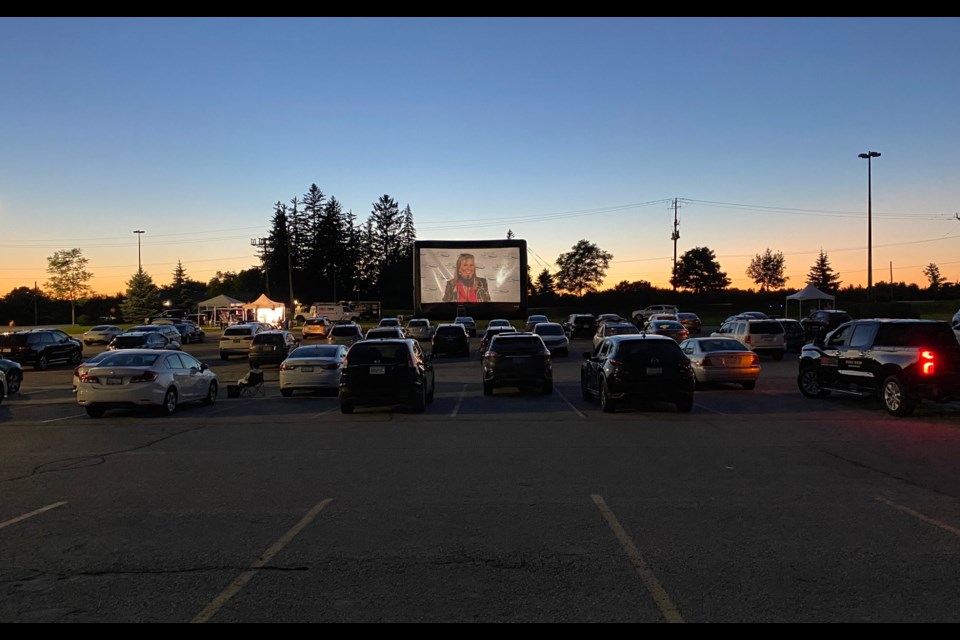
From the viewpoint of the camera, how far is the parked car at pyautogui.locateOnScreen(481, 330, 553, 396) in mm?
19906

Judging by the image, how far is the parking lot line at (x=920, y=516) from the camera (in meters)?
6.91

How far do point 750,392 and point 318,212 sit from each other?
401ft

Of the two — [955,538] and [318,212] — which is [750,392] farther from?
[318,212]

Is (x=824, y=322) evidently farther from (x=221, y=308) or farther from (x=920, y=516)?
(x=221, y=308)

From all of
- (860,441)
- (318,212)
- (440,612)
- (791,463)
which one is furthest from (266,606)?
(318,212)

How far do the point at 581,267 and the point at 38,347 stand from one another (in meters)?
132

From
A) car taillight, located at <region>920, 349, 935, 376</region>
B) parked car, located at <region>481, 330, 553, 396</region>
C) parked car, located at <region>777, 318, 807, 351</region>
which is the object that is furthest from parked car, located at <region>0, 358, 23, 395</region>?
parked car, located at <region>777, 318, 807, 351</region>

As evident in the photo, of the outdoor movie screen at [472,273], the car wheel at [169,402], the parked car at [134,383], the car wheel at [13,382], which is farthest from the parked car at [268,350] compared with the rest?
the outdoor movie screen at [472,273]

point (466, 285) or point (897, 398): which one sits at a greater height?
point (466, 285)

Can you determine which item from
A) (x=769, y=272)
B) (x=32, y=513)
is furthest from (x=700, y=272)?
(x=32, y=513)

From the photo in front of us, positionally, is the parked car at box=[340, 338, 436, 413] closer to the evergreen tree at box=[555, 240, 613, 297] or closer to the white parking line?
the white parking line

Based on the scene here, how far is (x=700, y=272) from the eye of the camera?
149 m

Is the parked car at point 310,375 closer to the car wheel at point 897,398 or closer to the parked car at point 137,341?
the car wheel at point 897,398

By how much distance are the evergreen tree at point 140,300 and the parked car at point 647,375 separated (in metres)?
98.2
